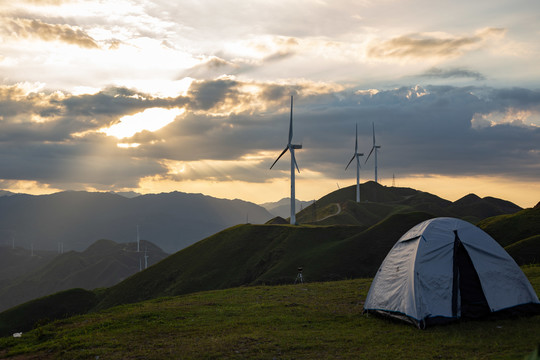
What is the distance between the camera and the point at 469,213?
7608 inches

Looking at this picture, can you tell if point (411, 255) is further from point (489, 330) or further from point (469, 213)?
point (469, 213)

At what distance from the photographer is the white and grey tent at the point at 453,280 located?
25.6 m

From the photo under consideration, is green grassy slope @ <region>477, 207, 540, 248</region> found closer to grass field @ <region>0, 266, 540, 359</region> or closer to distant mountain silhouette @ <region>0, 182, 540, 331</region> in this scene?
distant mountain silhouette @ <region>0, 182, 540, 331</region>

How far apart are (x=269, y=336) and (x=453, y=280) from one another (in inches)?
414

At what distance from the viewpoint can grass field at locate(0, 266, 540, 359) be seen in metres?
21.2

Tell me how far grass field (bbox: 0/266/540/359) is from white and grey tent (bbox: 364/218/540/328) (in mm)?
780

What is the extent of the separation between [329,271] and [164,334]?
180 feet

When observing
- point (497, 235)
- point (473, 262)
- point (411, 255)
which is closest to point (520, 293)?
point (473, 262)

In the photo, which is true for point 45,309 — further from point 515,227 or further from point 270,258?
point 515,227

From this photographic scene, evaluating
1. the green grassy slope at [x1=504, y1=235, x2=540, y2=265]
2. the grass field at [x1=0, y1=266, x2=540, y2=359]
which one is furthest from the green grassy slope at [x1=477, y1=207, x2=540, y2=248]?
the grass field at [x1=0, y1=266, x2=540, y2=359]

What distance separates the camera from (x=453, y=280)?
25.9 meters


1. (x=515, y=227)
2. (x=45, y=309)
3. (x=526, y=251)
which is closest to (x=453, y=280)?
(x=526, y=251)

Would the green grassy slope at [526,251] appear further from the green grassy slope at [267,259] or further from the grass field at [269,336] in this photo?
the green grassy slope at [267,259]

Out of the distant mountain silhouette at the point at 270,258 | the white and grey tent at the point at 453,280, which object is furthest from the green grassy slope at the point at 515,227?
the white and grey tent at the point at 453,280
